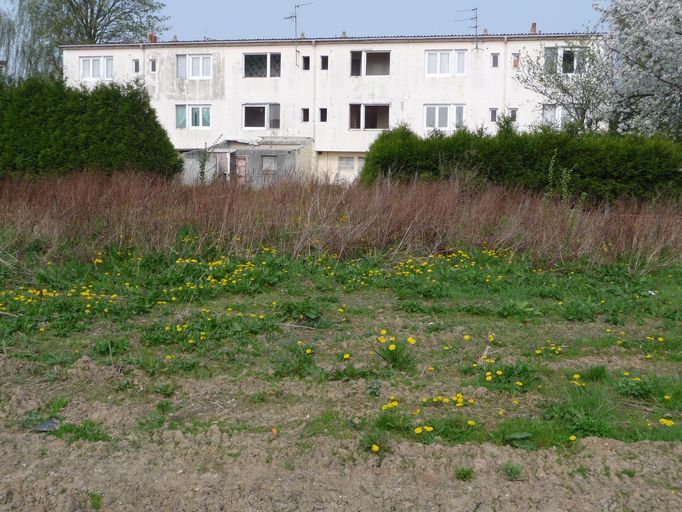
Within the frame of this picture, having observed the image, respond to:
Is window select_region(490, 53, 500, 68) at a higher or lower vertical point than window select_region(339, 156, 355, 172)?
higher

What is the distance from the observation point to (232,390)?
17.4 feet

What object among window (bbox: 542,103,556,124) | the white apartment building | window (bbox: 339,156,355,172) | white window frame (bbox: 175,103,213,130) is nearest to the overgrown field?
window (bbox: 542,103,556,124)

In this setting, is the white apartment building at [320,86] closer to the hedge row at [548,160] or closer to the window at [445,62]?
the window at [445,62]

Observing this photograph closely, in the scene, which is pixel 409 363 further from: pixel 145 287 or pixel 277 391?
pixel 145 287

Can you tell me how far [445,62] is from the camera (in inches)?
1375

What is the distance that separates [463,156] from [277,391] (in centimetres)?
1222

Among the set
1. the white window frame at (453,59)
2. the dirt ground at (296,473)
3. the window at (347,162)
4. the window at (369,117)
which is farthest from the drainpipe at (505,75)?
the dirt ground at (296,473)

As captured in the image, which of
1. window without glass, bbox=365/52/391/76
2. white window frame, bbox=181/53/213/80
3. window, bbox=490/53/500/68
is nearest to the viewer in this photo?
window, bbox=490/53/500/68

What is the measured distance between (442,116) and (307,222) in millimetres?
26152

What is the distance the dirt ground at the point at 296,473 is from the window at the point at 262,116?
3243cm

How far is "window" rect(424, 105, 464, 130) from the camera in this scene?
34875 millimetres

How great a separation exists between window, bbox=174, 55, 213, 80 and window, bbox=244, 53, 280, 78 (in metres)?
1.95

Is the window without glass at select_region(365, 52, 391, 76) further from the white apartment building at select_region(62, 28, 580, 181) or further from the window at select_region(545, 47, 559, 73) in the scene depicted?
the window at select_region(545, 47, 559, 73)

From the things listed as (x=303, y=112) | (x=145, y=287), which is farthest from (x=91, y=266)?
(x=303, y=112)
